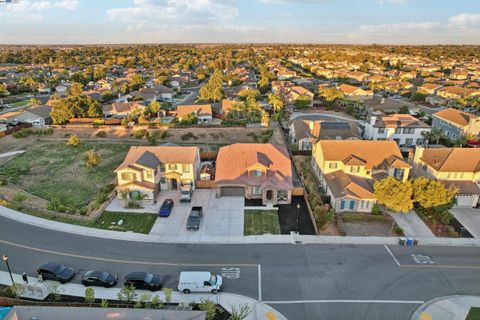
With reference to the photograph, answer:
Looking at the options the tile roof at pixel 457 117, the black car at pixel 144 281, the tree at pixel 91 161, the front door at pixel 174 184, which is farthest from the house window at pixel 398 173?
Result: the tree at pixel 91 161

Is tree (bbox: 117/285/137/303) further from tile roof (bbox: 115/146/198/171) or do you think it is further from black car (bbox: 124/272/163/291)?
tile roof (bbox: 115/146/198/171)

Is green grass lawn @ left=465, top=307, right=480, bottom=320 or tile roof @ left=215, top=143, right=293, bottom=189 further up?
tile roof @ left=215, top=143, right=293, bottom=189

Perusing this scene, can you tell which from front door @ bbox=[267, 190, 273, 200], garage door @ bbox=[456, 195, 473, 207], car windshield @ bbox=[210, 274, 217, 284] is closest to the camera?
car windshield @ bbox=[210, 274, 217, 284]

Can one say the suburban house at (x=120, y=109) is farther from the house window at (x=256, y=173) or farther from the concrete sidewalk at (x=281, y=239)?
the concrete sidewalk at (x=281, y=239)

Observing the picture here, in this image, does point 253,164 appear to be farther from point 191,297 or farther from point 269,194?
point 191,297

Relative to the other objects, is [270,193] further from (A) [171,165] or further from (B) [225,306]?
(B) [225,306]

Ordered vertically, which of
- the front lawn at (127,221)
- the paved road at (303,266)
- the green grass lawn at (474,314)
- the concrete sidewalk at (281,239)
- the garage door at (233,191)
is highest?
the garage door at (233,191)

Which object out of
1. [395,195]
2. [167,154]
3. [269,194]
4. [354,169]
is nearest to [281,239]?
[269,194]

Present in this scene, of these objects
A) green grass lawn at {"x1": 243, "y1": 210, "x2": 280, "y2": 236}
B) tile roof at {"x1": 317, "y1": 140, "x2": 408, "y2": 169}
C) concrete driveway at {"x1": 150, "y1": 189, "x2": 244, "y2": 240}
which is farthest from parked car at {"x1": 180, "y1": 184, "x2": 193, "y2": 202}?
tile roof at {"x1": 317, "y1": 140, "x2": 408, "y2": 169}
